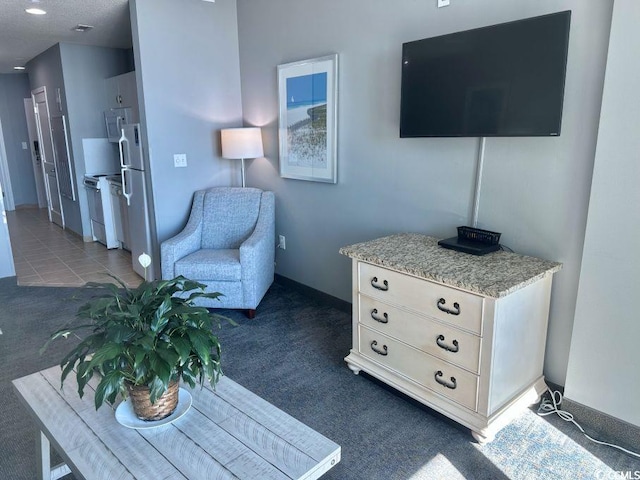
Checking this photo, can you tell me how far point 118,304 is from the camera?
1.42 m

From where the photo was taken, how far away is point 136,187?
4.00 m

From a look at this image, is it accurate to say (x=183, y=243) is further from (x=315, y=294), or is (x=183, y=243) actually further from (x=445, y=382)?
(x=445, y=382)

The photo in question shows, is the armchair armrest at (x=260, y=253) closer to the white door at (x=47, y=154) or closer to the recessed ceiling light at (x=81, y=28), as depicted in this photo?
the recessed ceiling light at (x=81, y=28)

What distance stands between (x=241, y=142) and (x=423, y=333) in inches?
93.9

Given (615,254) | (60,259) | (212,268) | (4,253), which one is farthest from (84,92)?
(615,254)

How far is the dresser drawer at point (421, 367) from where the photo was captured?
2.03m

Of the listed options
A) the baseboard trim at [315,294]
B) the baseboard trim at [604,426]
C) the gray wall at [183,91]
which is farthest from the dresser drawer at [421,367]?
the gray wall at [183,91]

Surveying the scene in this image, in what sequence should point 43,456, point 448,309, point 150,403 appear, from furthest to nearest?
point 448,309, point 43,456, point 150,403

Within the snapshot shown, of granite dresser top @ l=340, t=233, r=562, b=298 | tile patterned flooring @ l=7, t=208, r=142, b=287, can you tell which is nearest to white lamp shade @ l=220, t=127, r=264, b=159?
tile patterned flooring @ l=7, t=208, r=142, b=287

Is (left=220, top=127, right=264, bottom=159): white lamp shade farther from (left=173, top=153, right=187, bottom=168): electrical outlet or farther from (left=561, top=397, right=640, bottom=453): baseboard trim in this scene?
(left=561, top=397, right=640, bottom=453): baseboard trim

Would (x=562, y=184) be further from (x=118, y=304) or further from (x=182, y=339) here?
(x=118, y=304)

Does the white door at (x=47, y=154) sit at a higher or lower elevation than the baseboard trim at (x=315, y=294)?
higher

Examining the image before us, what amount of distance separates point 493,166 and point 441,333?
0.95 metres

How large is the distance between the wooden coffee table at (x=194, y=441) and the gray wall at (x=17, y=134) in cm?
796
